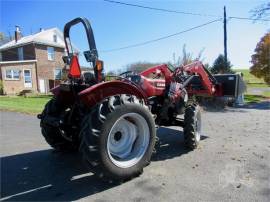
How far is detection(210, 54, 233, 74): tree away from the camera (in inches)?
822

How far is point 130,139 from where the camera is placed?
4375 millimetres

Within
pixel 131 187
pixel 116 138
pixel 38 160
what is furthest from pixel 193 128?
pixel 38 160

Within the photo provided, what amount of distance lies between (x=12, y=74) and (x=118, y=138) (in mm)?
27472

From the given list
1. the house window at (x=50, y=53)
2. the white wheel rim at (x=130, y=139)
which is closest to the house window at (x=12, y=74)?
the house window at (x=50, y=53)

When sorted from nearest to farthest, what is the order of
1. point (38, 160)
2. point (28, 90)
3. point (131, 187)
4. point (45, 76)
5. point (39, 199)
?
1. point (39, 199)
2. point (131, 187)
3. point (38, 160)
4. point (28, 90)
5. point (45, 76)

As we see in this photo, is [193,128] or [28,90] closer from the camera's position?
[193,128]

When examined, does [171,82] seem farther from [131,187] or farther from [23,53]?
[23,53]

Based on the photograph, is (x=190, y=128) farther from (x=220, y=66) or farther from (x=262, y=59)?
(x=262, y=59)

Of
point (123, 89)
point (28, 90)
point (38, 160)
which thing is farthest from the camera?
point (28, 90)

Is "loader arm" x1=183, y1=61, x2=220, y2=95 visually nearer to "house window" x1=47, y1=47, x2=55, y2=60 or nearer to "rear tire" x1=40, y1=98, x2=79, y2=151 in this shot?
"rear tire" x1=40, y1=98, x2=79, y2=151

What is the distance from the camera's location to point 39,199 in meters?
3.43

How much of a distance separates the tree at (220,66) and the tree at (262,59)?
4.73m

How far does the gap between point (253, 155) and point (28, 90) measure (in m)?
27.0

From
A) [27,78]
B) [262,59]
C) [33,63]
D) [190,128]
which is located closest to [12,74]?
[27,78]
